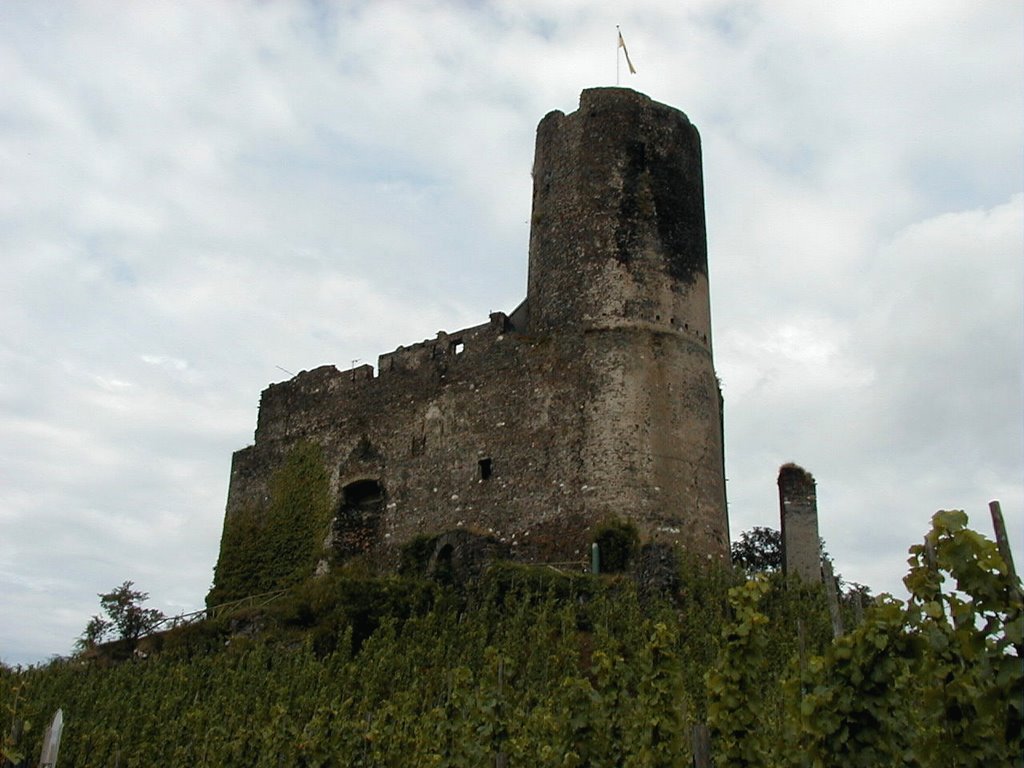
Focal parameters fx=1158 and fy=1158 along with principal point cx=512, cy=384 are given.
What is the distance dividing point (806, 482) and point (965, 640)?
58.6ft

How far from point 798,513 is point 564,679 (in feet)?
43.1

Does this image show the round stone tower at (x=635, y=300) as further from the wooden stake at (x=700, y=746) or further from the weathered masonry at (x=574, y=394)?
the wooden stake at (x=700, y=746)

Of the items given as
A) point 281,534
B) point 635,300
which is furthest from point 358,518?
point 635,300

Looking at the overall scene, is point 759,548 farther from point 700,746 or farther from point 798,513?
point 700,746

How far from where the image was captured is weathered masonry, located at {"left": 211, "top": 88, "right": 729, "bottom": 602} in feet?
72.9

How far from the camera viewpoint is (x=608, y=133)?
24797 mm

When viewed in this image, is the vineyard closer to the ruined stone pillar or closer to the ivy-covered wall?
the ruined stone pillar

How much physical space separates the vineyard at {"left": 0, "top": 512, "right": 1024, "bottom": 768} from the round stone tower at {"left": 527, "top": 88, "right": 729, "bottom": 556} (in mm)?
2096

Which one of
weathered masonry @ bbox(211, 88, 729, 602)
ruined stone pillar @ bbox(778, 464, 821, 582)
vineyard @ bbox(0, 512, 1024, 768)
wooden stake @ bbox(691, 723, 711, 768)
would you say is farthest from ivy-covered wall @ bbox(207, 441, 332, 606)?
wooden stake @ bbox(691, 723, 711, 768)

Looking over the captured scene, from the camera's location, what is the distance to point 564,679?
431 inches

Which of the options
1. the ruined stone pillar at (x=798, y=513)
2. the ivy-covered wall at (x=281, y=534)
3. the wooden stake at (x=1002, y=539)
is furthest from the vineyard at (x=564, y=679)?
the ivy-covered wall at (x=281, y=534)

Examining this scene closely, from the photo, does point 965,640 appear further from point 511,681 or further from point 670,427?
point 670,427

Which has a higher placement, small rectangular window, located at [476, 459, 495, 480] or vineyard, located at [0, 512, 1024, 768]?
small rectangular window, located at [476, 459, 495, 480]

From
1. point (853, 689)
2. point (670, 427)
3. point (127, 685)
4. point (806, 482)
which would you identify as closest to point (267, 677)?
point (127, 685)
